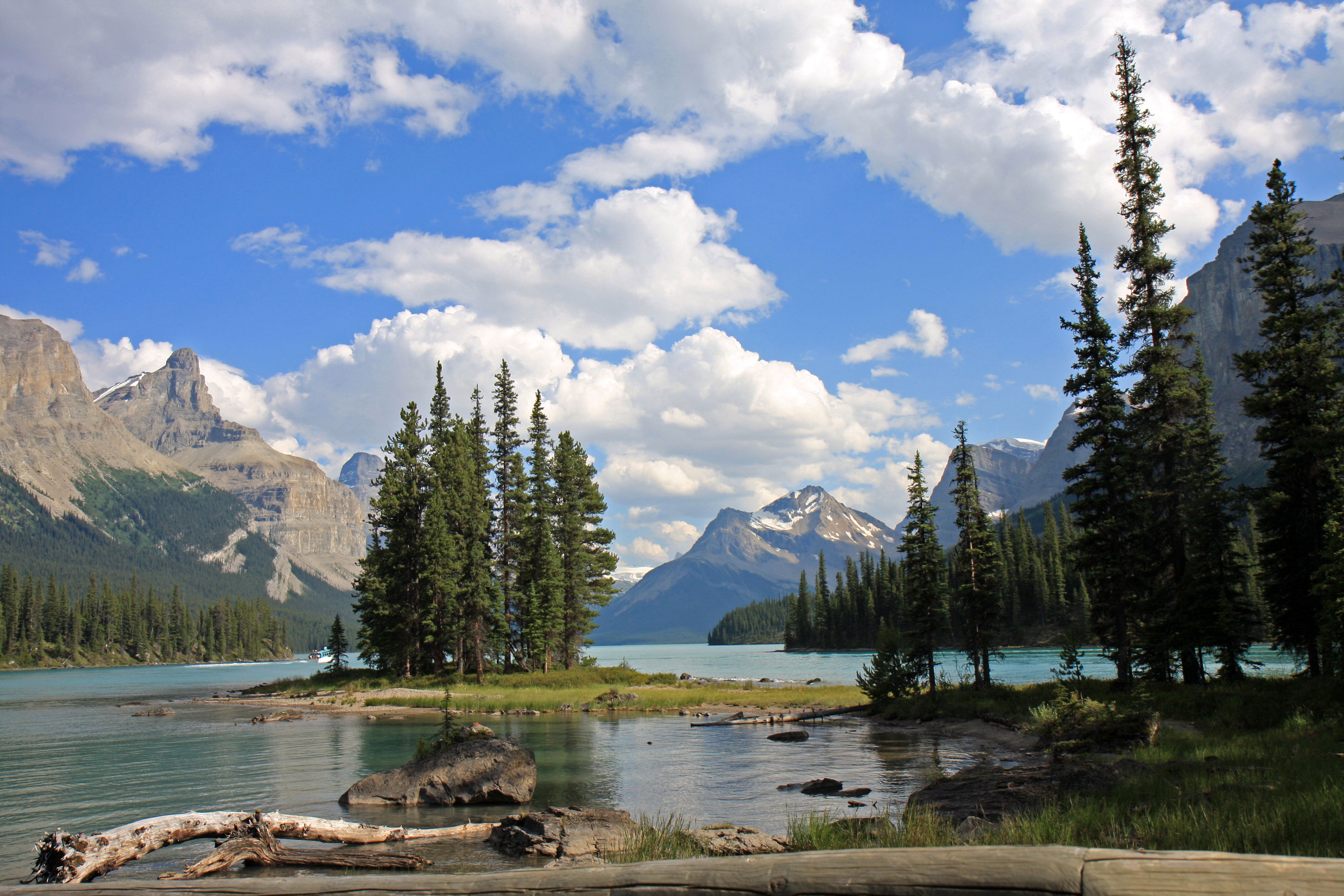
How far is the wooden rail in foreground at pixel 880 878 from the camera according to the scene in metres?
2.93

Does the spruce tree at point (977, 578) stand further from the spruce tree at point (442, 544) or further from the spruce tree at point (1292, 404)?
the spruce tree at point (442, 544)

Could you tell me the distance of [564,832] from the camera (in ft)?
47.2

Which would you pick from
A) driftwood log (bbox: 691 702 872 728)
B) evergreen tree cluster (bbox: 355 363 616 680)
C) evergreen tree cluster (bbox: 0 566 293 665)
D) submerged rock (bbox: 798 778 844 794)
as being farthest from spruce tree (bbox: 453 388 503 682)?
evergreen tree cluster (bbox: 0 566 293 665)

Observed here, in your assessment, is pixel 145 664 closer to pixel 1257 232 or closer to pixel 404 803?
pixel 404 803

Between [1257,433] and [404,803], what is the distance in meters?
30.3

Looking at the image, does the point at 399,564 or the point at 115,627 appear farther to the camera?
the point at 115,627

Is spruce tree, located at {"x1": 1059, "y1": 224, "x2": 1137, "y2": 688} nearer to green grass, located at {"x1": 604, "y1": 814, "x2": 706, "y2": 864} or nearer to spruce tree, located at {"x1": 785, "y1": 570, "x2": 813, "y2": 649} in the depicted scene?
green grass, located at {"x1": 604, "y1": 814, "x2": 706, "y2": 864}

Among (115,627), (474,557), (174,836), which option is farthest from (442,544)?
(115,627)

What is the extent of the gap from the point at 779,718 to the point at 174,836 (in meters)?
30.5

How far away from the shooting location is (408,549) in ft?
199

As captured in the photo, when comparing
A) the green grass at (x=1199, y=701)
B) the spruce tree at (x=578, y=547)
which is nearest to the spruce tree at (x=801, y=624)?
the spruce tree at (x=578, y=547)

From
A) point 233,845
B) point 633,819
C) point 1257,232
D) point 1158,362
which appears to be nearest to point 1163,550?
point 1158,362

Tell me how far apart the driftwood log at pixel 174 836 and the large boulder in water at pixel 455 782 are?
330cm

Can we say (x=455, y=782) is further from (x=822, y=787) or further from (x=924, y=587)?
(x=924, y=587)
